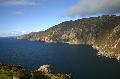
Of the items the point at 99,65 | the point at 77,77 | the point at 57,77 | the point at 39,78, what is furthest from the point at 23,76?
the point at 99,65

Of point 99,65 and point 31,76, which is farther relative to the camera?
point 99,65

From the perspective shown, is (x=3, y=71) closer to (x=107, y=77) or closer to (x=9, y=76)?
(x=9, y=76)

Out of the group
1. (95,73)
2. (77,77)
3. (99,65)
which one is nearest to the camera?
(77,77)

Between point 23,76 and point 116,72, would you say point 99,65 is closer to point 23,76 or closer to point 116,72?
point 116,72

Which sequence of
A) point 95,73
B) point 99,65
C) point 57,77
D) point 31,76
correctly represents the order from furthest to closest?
point 99,65 < point 95,73 < point 57,77 < point 31,76

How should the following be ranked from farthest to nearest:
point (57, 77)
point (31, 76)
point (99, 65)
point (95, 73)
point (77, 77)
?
point (99, 65)
point (95, 73)
point (77, 77)
point (57, 77)
point (31, 76)

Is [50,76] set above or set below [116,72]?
above

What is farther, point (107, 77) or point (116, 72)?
point (116, 72)

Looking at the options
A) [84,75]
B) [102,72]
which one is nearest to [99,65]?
[102,72]

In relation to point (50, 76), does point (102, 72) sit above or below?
below
